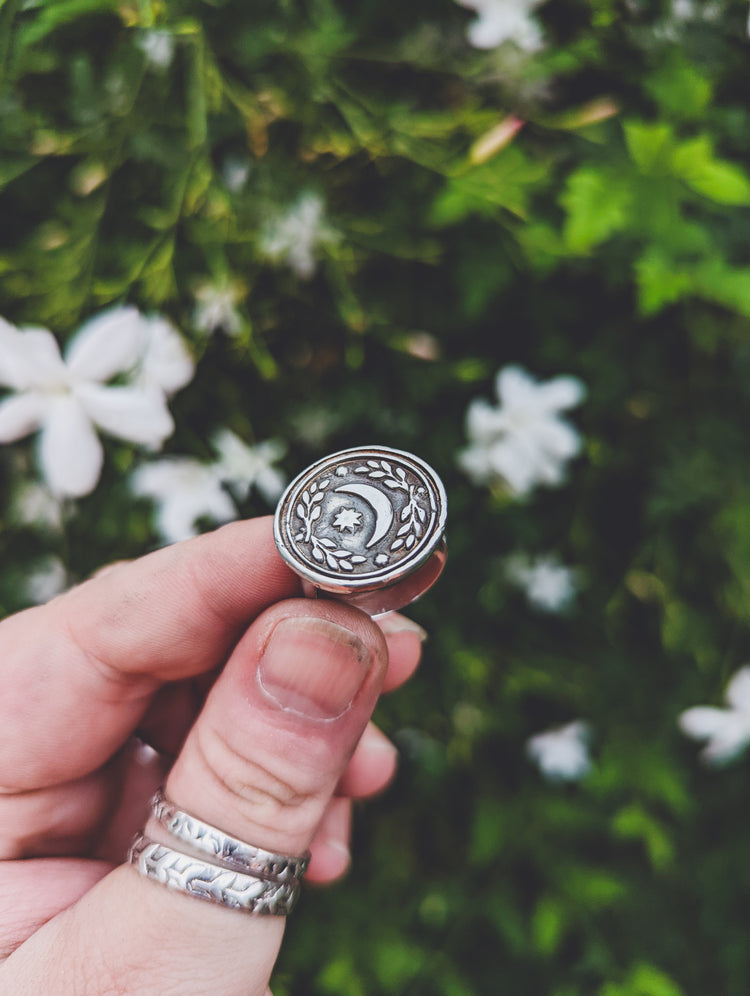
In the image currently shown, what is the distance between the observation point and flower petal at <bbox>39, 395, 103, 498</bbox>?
0.80 metres

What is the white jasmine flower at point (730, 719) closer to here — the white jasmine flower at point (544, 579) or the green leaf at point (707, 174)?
the white jasmine flower at point (544, 579)

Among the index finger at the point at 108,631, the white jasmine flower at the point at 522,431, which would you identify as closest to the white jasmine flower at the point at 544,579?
the white jasmine flower at the point at 522,431

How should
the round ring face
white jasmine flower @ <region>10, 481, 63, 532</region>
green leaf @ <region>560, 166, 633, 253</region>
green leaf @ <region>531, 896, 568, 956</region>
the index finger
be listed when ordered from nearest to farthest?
the round ring face → the index finger → green leaf @ <region>560, 166, 633, 253</region> → white jasmine flower @ <region>10, 481, 63, 532</region> → green leaf @ <region>531, 896, 568, 956</region>

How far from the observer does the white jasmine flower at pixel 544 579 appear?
4.13 ft

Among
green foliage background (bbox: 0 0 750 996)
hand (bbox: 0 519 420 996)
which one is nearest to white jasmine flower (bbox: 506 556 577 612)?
green foliage background (bbox: 0 0 750 996)

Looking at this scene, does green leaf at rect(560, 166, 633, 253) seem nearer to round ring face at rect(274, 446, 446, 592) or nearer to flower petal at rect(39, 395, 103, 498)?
round ring face at rect(274, 446, 446, 592)

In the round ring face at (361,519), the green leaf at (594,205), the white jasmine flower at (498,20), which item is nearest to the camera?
the round ring face at (361,519)

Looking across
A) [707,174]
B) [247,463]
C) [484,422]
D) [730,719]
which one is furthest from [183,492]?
[730,719]

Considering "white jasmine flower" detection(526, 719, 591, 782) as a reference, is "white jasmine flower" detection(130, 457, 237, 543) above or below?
above

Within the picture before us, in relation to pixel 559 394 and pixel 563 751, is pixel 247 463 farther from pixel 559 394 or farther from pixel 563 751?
pixel 563 751

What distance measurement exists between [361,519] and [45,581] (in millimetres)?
734

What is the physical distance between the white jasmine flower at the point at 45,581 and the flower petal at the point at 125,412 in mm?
395

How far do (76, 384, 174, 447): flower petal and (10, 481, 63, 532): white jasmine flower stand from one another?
1.03 feet

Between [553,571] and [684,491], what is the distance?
25cm
